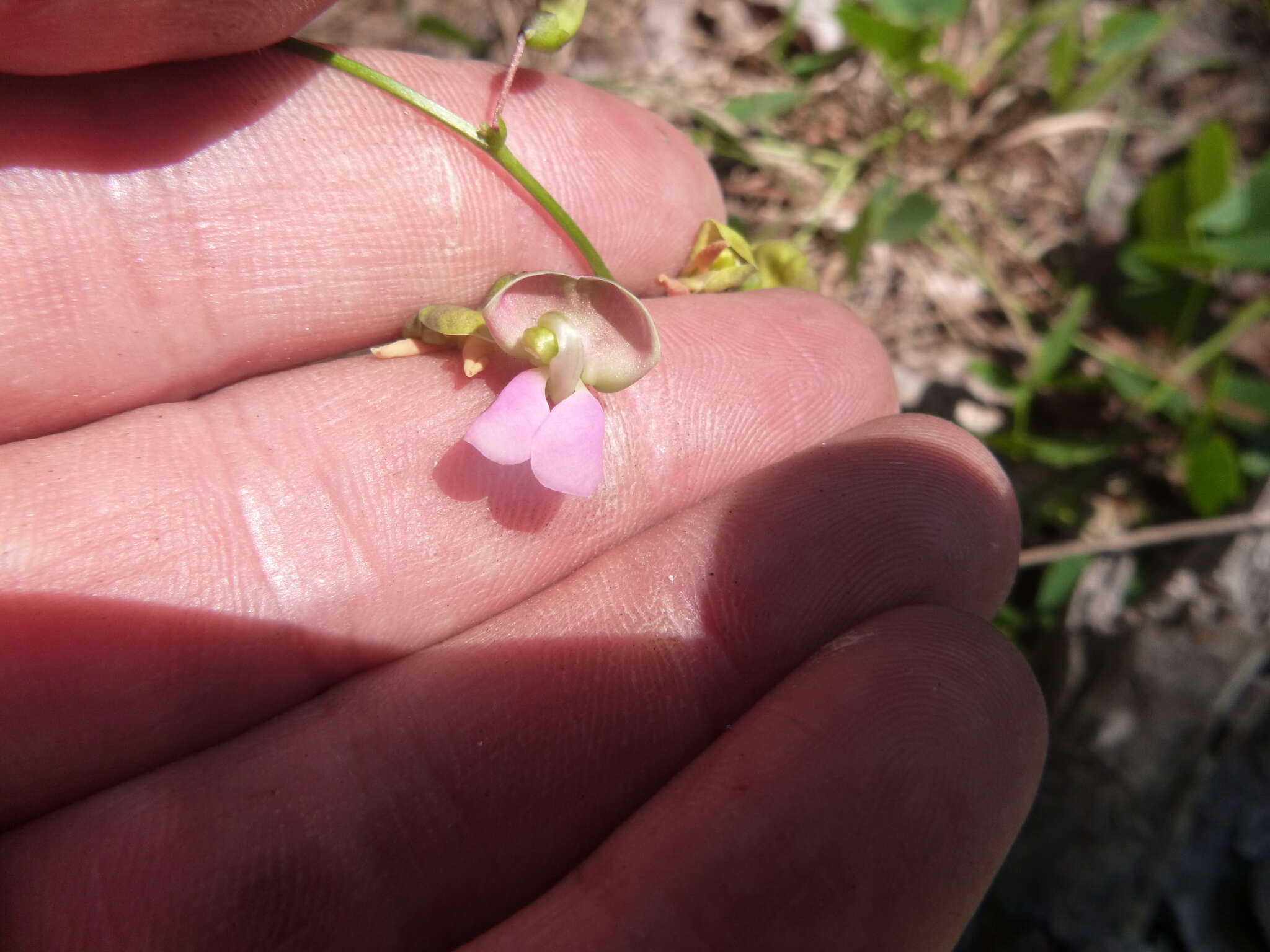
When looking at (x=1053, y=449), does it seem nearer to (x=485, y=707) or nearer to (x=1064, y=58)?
(x=1064, y=58)

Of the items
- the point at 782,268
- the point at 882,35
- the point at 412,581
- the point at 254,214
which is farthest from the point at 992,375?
the point at 254,214

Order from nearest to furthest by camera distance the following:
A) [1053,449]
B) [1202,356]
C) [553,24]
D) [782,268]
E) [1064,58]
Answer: [553,24], [782,268], [1053,449], [1202,356], [1064,58]

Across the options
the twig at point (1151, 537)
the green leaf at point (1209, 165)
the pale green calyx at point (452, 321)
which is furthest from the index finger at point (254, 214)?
the green leaf at point (1209, 165)

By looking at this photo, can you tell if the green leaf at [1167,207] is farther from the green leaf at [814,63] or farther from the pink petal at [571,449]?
the pink petal at [571,449]

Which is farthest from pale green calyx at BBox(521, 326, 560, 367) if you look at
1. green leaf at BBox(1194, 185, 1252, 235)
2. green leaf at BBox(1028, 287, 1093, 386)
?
green leaf at BBox(1194, 185, 1252, 235)

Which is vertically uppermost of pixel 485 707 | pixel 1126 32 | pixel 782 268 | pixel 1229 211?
pixel 1126 32

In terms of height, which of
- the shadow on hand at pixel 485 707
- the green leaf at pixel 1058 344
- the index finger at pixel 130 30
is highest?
the index finger at pixel 130 30

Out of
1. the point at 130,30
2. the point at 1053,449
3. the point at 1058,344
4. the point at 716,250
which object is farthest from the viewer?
Result: the point at 1058,344

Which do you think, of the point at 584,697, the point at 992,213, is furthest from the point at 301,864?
the point at 992,213

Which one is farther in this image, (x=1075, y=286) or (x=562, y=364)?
(x=1075, y=286)
